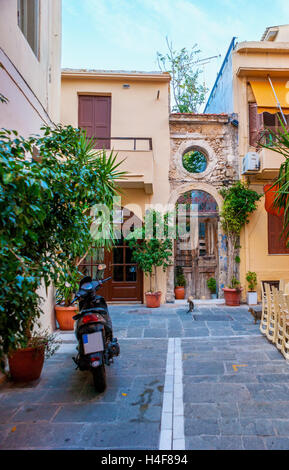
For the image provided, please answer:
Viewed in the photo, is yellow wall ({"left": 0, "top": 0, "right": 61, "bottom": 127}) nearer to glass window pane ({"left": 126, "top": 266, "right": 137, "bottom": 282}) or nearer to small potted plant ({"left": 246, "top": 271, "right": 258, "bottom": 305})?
glass window pane ({"left": 126, "top": 266, "right": 137, "bottom": 282})

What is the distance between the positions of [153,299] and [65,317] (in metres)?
3.12

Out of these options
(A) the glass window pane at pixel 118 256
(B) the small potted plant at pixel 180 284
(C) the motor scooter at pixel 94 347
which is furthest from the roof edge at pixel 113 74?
(C) the motor scooter at pixel 94 347

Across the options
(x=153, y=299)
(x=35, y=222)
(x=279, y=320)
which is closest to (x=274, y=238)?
(x=153, y=299)

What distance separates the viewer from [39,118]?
5.11m

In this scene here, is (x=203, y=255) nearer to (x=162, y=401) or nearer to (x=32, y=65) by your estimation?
(x=32, y=65)

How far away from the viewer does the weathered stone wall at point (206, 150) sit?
364 inches

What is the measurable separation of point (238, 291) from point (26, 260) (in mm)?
7391

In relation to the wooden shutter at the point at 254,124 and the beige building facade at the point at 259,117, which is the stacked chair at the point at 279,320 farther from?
the wooden shutter at the point at 254,124

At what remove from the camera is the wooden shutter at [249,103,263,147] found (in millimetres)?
9180

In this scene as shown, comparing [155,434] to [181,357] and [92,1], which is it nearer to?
[181,357]

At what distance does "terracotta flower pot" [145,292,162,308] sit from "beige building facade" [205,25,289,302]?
260 centimetres

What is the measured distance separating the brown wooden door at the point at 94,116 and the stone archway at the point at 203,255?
284 centimetres

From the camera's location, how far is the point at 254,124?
9.27 metres

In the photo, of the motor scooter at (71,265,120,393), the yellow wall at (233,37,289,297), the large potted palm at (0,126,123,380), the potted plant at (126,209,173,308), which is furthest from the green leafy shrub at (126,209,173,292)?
the motor scooter at (71,265,120,393)
